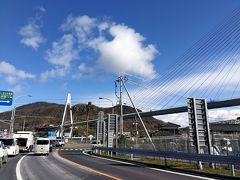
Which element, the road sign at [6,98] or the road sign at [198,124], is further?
the road sign at [6,98]

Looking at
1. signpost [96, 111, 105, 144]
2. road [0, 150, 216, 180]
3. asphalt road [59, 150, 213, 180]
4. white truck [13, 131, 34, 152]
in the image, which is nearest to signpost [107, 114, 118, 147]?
signpost [96, 111, 105, 144]

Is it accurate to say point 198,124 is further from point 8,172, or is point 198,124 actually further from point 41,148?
point 41,148

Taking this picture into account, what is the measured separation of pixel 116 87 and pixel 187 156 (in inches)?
1437

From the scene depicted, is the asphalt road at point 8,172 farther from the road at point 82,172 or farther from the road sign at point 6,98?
the road sign at point 6,98

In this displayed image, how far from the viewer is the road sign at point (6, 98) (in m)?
48.2

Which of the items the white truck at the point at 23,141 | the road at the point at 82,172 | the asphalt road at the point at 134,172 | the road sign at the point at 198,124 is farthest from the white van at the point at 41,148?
the road sign at the point at 198,124

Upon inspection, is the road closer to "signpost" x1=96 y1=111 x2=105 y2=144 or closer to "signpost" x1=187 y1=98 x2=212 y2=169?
"signpost" x1=187 y1=98 x2=212 y2=169

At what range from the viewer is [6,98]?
4816 cm

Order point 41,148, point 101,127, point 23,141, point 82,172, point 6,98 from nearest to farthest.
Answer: point 82,172 → point 41,148 → point 23,141 → point 101,127 → point 6,98

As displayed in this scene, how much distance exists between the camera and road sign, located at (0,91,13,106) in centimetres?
4816

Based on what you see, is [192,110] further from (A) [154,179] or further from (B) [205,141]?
(A) [154,179]

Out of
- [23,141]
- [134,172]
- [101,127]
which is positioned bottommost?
[134,172]

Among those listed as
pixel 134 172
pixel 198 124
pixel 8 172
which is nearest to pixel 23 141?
pixel 8 172

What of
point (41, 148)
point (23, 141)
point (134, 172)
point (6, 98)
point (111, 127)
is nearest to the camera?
point (134, 172)
